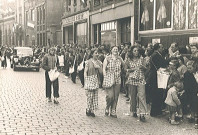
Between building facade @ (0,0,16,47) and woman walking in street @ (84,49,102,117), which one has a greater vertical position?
building facade @ (0,0,16,47)

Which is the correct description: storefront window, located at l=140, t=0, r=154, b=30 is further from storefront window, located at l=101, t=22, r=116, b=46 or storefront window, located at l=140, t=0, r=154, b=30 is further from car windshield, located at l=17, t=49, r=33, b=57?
car windshield, located at l=17, t=49, r=33, b=57

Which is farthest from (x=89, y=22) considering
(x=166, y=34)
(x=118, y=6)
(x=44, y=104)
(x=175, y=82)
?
(x=175, y=82)

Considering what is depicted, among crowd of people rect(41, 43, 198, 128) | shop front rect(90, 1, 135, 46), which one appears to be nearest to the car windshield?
shop front rect(90, 1, 135, 46)

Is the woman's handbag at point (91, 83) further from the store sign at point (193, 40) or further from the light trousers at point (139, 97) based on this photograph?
the store sign at point (193, 40)

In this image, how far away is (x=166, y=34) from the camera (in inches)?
563

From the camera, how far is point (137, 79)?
8.05m

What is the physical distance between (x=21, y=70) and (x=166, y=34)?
508 inches

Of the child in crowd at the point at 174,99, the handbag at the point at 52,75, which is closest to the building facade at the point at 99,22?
the handbag at the point at 52,75

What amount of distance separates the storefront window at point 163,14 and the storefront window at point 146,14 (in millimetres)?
664

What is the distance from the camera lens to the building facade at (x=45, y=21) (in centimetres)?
3834

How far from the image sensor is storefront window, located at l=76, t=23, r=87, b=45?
2770cm

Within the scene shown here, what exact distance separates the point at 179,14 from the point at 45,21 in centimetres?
3044

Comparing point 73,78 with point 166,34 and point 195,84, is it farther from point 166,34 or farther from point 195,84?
point 195,84

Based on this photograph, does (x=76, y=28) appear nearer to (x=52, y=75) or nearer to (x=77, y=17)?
(x=77, y=17)
